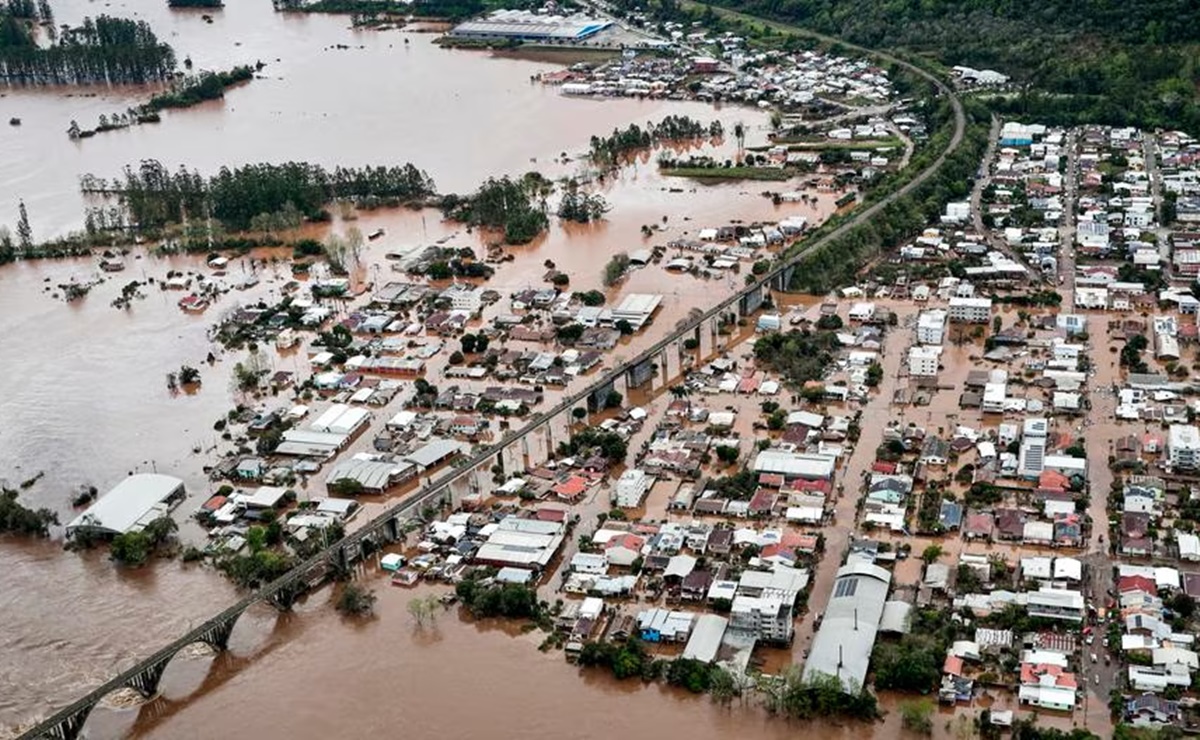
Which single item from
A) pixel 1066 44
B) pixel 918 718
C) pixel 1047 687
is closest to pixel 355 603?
pixel 918 718

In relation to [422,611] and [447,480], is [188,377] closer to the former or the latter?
[447,480]

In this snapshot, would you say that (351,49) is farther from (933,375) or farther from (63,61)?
(933,375)

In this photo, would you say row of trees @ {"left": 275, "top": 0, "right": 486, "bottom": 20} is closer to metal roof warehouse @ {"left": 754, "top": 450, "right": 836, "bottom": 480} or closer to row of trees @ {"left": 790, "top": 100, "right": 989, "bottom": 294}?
row of trees @ {"left": 790, "top": 100, "right": 989, "bottom": 294}

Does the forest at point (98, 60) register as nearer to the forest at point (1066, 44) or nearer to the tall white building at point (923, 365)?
the forest at point (1066, 44)

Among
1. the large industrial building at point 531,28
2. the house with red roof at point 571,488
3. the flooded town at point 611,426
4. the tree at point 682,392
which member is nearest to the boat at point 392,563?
the flooded town at point 611,426

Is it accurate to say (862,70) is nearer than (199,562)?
No

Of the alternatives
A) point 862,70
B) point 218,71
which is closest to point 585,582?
point 862,70
